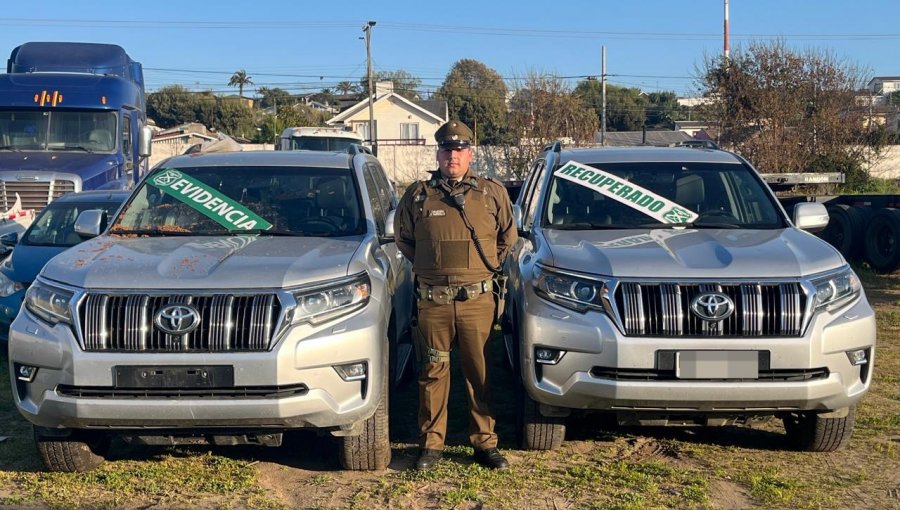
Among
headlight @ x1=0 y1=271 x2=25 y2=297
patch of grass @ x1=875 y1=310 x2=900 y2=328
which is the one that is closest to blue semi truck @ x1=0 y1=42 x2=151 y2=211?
headlight @ x1=0 y1=271 x2=25 y2=297

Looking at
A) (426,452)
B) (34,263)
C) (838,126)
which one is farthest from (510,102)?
(426,452)

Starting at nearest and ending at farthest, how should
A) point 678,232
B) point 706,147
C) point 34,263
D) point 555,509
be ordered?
point 555,509 < point 678,232 < point 706,147 < point 34,263

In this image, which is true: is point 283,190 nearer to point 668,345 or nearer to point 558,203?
point 558,203

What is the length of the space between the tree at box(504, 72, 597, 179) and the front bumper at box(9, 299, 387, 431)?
34226mm

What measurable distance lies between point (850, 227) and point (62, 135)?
38.6 ft

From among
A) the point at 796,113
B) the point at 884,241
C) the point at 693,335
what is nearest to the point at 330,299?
the point at 693,335

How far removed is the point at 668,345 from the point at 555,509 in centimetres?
99

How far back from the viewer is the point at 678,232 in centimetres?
584

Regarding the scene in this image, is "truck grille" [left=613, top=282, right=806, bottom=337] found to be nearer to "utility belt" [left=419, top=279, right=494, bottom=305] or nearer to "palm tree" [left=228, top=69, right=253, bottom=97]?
"utility belt" [left=419, top=279, right=494, bottom=305]

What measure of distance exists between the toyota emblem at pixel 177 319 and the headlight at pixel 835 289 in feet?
10.3

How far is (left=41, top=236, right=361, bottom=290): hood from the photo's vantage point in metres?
4.71

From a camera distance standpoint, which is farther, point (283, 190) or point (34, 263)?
point (34, 263)

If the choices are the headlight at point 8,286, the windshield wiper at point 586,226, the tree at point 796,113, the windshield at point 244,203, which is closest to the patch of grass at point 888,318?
the windshield wiper at point 586,226

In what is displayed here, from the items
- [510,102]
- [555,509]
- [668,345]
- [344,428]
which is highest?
[510,102]
